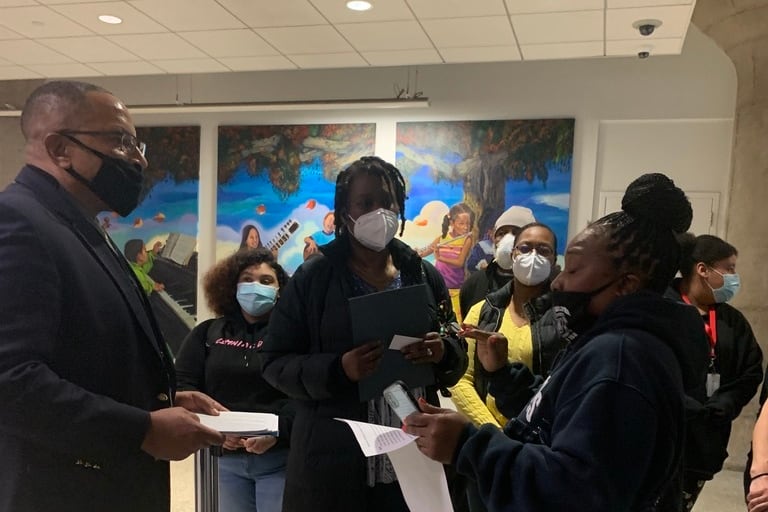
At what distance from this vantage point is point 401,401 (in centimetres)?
142

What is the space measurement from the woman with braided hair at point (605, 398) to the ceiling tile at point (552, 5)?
2.99 metres

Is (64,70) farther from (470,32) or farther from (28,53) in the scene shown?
(470,32)

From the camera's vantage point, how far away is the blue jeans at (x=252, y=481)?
7.91 feet

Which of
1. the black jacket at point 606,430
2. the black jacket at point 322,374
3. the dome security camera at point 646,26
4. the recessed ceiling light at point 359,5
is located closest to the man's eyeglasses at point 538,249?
the black jacket at point 322,374

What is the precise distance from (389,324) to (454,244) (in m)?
3.93

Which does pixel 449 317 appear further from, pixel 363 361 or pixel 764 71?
pixel 764 71

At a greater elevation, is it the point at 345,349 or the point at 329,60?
the point at 329,60

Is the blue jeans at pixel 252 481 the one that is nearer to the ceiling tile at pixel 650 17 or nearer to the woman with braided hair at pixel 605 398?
the woman with braided hair at pixel 605 398

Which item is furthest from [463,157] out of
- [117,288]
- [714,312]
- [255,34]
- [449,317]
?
[117,288]

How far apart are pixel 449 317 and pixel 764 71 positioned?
4.14 metres

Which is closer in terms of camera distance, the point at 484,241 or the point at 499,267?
the point at 499,267

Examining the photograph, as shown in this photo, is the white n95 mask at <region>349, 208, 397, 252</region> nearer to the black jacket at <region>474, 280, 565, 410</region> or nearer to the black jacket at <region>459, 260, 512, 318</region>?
the black jacket at <region>474, 280, 565, 410</region>

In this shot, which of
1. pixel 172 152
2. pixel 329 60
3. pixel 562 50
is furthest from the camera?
pixel 172 152

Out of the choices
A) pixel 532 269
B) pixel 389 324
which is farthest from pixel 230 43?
pixel 389 324
